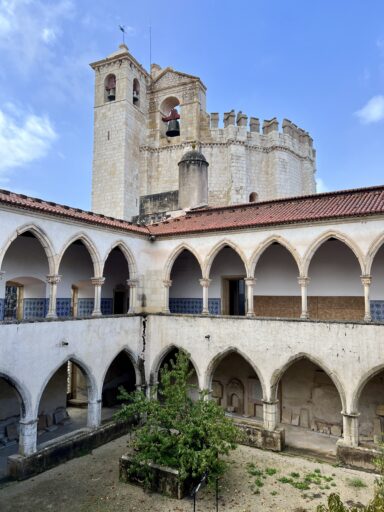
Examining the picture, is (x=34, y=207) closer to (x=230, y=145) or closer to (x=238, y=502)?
(x=238, y=502)

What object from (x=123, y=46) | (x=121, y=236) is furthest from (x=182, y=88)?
(x=121, y=236)

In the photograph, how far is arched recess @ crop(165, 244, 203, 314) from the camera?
52.7 feet

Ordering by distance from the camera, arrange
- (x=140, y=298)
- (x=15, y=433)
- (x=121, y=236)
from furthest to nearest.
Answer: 1. (x=140, y=298)
2. (x=121, y=236)
3. (x=15, y=433)

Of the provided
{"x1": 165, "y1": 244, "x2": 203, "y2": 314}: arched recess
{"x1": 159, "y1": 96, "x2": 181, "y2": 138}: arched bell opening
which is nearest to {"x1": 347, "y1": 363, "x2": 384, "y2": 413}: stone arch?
{"x1": 165, "y1": 244, "x2": 203, "y2": 314}: arched recess

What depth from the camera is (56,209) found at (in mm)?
11578

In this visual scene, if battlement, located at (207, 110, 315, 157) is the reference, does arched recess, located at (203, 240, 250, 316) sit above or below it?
below

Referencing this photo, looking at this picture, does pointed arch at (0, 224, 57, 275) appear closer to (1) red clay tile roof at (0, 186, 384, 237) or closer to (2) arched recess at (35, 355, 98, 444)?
(1) red clay tile roof at (0, 186, 384, 237)

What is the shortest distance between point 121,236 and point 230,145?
45.9ft

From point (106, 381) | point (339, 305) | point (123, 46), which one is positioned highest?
point (123, 46)

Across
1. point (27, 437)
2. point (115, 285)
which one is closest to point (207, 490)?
point (27, 437)

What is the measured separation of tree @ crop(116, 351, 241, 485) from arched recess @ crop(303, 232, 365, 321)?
19.6 ft

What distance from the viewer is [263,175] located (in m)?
26.5

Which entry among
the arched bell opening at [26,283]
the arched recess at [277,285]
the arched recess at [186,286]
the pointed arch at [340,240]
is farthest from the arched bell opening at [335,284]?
the arched bell opening at [26,283]

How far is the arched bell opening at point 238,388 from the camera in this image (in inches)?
590
